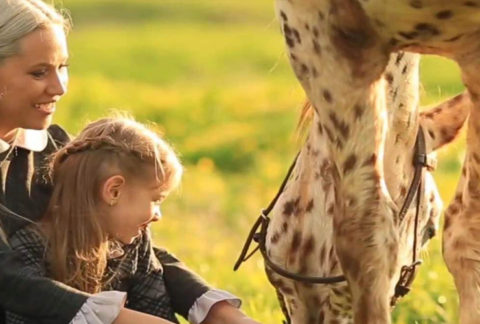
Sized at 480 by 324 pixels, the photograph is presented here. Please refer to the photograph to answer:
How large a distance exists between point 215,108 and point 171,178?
36.2 feet

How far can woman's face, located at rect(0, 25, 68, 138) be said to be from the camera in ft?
15.2

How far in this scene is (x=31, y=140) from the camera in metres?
4.76

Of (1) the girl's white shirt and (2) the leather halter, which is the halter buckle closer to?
(2) the leather halter

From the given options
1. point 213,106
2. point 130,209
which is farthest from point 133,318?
point 213,106

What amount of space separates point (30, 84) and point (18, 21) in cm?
20

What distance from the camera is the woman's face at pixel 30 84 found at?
4633 mm

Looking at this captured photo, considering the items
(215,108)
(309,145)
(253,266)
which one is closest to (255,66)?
(215,108)

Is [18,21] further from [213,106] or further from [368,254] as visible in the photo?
Answer: [213,106]

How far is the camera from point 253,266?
8.44 m

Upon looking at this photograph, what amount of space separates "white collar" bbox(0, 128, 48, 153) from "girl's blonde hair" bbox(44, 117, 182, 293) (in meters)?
0.14

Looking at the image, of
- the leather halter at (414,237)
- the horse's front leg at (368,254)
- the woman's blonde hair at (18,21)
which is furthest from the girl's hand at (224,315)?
the woman's blonde hair at (18,21)

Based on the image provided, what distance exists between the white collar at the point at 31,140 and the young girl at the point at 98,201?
13cm

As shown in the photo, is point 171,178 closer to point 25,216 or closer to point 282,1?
point 25,216

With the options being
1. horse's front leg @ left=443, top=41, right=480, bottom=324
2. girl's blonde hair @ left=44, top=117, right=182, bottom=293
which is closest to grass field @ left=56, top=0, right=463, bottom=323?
girl's blonde hair @ left=44, top=117, right=182, bottom=293
